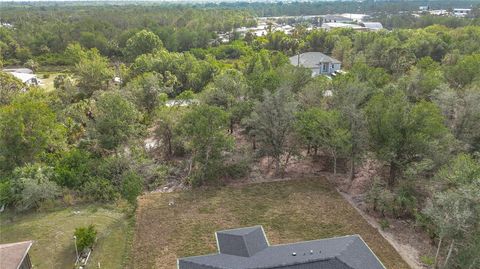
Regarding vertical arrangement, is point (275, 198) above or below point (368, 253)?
below

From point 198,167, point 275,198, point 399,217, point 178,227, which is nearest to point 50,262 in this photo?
point 178,227

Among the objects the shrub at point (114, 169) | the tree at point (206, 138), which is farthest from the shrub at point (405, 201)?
the shrub at point (114, 169)

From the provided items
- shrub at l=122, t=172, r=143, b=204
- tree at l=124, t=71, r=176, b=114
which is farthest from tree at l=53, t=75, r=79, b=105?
shrub at l=122, t=172, r=143, b=204

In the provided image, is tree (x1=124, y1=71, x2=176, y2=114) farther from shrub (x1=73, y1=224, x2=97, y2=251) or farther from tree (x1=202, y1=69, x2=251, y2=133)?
shrub (x1=73, y1=224, x2=97, y2=251)

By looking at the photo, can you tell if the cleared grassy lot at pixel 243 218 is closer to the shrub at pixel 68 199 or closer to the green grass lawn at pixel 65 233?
the green grass lawn at pixel 65 233

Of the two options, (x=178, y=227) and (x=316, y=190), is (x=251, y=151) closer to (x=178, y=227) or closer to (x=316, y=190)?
(x=316, y=190)
